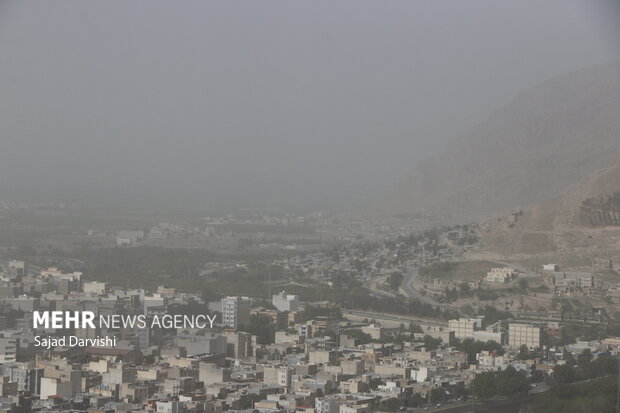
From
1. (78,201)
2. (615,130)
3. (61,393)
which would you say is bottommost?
(61,393)

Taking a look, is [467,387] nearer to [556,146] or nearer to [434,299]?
[434,299]

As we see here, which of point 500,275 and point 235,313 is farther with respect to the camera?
point 500,275

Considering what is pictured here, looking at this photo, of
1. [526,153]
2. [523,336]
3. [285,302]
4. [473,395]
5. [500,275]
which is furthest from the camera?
[526,153]

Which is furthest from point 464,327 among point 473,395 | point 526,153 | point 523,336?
point 526,153

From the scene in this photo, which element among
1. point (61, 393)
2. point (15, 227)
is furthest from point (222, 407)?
point (15, 227)

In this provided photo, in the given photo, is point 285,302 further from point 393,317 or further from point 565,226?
point 565,226

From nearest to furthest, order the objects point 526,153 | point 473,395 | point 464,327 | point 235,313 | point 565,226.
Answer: point 473,395, point 464,327, point 235,313, point 565,226, point 526,153

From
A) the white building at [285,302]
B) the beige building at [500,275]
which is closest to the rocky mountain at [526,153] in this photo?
the beige building at [500,275]
